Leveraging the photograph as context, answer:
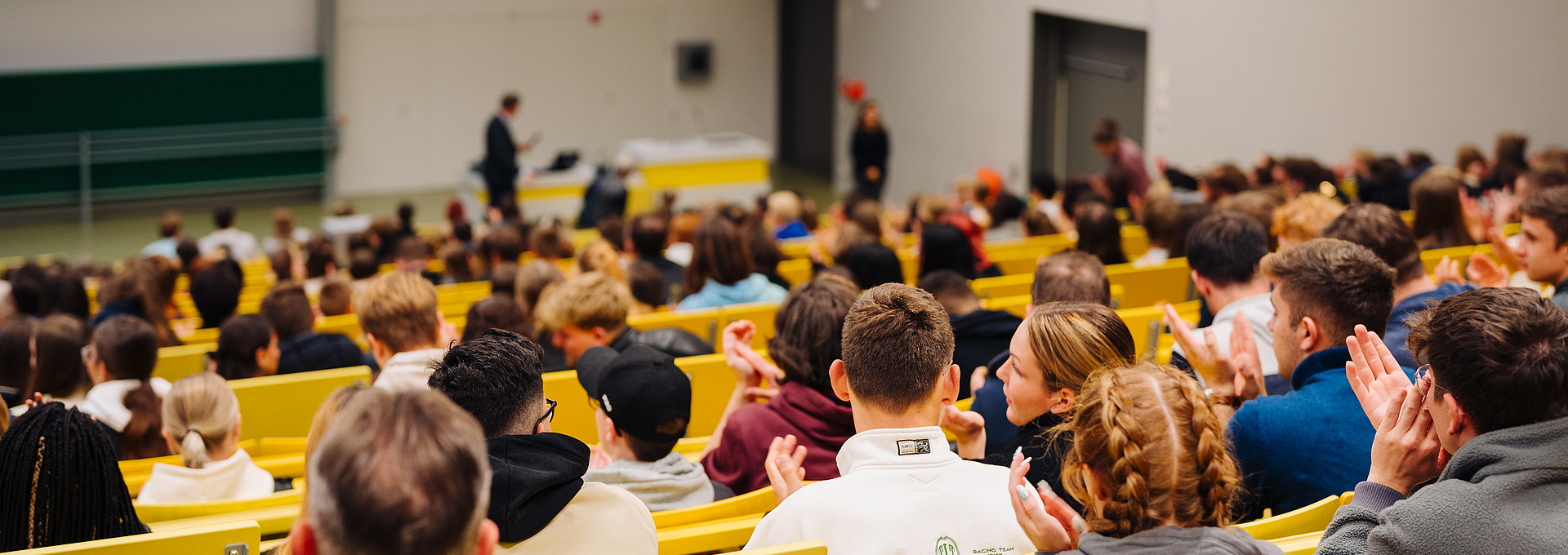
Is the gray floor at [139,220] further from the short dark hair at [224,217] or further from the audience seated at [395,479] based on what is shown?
the audience seated at [395,479]

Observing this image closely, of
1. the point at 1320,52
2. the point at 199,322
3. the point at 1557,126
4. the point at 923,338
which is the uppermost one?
the point at 1320,52

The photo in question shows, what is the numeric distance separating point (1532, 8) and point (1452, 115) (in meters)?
0.92

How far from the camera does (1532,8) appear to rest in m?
7.85

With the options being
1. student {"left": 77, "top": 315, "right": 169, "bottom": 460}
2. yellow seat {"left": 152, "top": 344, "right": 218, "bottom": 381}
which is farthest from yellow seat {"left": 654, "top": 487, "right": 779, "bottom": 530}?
yellow seat {"left": 152, "top": 344, "right": 218, "bottom": 381}

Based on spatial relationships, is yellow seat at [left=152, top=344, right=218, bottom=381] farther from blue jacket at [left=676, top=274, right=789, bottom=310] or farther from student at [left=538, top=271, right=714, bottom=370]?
blue jacket at [left=676, top=274, right=789, bottom=310]

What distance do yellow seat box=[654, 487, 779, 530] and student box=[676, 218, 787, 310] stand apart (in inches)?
105

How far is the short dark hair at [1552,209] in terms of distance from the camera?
12.5 ft

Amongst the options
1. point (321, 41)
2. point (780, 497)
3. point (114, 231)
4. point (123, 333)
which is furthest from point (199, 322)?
point (321, 41)

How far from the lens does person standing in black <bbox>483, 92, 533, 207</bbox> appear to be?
1213 centimetres

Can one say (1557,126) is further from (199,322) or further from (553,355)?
(199,322)

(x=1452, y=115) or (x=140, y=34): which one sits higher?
(x=140, y=34)

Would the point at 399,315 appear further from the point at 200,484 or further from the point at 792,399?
the point at 792,399

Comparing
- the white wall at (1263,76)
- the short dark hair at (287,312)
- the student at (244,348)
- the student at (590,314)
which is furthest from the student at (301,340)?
the white wall at (1263,76)

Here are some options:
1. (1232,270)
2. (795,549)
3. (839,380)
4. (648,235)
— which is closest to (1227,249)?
(1232,270)
